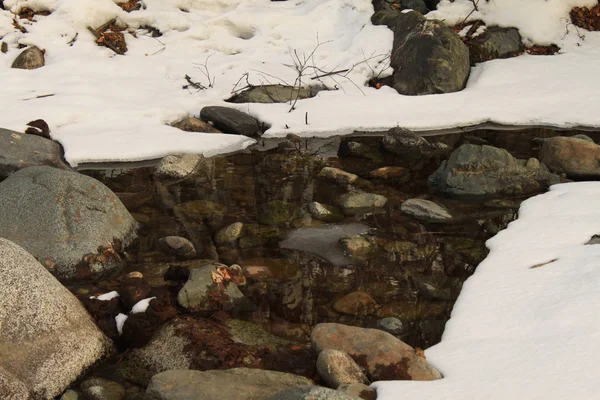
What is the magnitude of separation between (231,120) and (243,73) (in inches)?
73.7

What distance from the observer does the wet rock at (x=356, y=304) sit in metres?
4.64

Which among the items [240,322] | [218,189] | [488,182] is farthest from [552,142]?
[240,322]

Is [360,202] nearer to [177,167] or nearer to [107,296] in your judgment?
[177,167]

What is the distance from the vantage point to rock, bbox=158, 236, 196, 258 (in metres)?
5.43

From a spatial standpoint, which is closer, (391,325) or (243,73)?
(391,325)

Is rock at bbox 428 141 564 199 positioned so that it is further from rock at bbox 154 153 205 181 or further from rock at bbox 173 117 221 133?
rock at bbox 173 117 221 133

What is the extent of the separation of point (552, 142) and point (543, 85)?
9.06ft

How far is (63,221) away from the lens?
5176 mm

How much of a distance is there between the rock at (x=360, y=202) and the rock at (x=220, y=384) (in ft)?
9.28

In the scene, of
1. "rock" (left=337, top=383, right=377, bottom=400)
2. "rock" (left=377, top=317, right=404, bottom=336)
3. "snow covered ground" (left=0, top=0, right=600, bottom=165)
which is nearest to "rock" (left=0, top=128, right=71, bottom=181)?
"snow covered ground" (left=0, top=0, right=600, bottom=165)

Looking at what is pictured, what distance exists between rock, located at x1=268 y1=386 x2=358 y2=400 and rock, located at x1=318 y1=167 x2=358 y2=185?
4037 mm

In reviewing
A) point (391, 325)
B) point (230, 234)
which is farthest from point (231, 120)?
point (391, 325)

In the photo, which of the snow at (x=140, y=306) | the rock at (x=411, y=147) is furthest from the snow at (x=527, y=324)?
the rock at (x=411, y=147)

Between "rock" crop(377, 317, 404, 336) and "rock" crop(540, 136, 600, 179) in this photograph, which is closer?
"rock" crop(377, 317, 404, 336)
